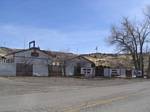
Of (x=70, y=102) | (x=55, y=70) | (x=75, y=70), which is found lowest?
(x=70, y=102)

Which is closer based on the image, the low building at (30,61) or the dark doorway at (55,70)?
the low building at (30,61)

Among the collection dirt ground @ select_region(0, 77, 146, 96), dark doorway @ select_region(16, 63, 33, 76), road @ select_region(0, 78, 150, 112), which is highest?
dark doorway @ select_region(16, 63, 33, 76)

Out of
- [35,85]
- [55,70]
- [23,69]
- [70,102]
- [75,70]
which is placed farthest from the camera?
[75,70]

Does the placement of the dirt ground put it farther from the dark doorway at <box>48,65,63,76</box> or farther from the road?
the dark doorway at <box>48,65,63,76</box>

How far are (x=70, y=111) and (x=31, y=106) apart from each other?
215cm

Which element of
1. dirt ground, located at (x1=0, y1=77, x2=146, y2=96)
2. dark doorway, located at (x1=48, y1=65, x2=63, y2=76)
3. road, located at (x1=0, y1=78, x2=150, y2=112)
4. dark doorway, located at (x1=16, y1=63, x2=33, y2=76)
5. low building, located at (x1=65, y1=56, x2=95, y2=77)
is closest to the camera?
road, located at (x1=0, y1=78, x2=150, y2=112)

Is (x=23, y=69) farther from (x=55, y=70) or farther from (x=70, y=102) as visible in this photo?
(x=70, y=102)

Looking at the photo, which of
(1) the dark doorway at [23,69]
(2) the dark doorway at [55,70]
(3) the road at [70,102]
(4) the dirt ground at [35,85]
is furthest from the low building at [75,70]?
(3) the road at [70,102]

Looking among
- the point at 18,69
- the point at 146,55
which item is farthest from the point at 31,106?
the point at 146,55

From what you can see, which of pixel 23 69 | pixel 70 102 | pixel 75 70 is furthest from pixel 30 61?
pixel 70 102

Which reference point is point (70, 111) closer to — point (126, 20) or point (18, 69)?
point (18, 69)

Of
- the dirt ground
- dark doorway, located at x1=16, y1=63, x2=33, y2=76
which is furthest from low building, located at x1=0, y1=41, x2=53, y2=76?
the dirt ground

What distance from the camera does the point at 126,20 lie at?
88.0 metres

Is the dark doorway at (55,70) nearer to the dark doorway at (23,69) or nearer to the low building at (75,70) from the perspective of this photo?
the low building at (75,70)
